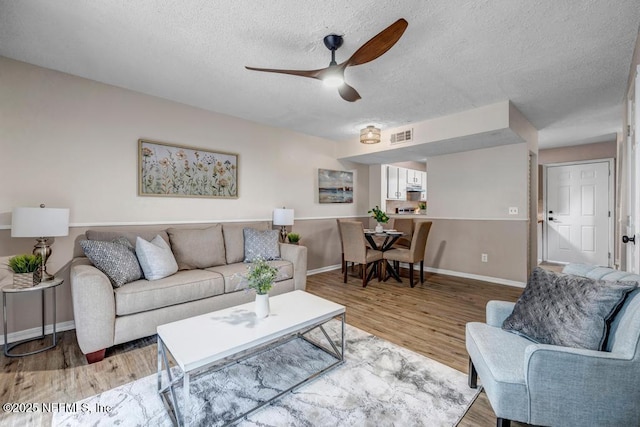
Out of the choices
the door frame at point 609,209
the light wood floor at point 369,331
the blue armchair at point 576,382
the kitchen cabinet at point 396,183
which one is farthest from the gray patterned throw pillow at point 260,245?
the door frame at point 609,209

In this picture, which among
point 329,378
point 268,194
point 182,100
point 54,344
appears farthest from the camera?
point 268,194

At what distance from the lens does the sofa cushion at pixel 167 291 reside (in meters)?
2.18

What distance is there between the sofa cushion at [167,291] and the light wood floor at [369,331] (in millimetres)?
371

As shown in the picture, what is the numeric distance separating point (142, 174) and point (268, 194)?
1648 mm

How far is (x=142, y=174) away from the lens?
10.0 feet

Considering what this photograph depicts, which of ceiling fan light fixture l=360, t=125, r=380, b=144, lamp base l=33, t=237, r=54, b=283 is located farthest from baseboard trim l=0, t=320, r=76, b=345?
ceiling fan light fixture l=360, t=125, r=380, b=144

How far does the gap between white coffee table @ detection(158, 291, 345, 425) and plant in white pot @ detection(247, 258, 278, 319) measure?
63mm

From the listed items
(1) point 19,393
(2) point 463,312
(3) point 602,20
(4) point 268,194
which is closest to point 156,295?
(1) point 19,393

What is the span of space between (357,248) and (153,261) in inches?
100

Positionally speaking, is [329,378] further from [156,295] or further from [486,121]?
[486,121]

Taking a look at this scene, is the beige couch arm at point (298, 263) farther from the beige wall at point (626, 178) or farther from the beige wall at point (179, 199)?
the beige wall at point (626, 178)

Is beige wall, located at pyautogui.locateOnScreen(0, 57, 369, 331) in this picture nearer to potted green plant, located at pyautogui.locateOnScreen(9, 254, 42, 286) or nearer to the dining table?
potted green plant, located at pyautogui.locateOnScreen(9, 254, 42, 286)

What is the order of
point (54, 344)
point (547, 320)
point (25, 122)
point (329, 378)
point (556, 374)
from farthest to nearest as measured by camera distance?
point (25, 122) < point (54, 344) < point (329, 378) < point (547, 320) < point (556, 374)

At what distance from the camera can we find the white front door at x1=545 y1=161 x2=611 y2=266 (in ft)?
16.8
